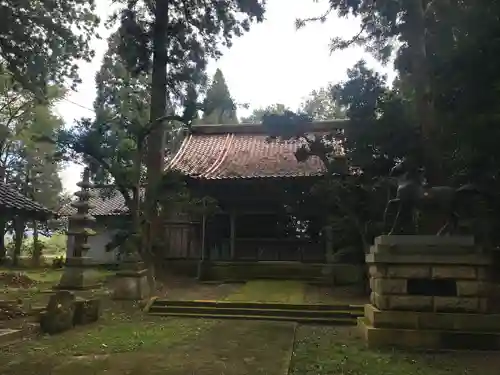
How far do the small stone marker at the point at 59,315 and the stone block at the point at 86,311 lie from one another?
171 mm

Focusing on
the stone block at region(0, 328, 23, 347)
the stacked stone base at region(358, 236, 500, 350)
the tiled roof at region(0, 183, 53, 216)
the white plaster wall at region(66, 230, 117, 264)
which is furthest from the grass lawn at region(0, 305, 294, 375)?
the white plaster wall at region(66, 230, 117, 264)

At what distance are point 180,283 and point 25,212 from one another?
20.7 ft

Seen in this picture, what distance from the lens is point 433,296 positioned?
6.66 meters

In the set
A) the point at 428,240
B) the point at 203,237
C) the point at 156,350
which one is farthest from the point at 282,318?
the point at 203,237

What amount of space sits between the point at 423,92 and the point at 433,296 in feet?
16.8

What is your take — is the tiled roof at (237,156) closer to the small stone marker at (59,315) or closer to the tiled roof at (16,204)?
the tiled roof at (16,204)

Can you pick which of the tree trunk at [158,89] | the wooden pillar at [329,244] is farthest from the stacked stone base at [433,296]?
the tree trunk at [158,89]

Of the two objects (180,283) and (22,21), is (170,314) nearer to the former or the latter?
(180,283)

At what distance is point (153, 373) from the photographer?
16.8ft

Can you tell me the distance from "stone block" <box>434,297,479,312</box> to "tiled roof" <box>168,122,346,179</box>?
26.9 ft

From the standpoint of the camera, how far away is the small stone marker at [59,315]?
743 cm

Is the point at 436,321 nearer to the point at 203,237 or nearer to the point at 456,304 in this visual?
the point at 456,304

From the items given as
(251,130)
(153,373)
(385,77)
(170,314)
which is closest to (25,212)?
(170,314)

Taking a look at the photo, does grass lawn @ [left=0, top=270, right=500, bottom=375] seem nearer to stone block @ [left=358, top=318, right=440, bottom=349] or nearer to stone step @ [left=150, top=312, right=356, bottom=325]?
stone block @ [left=358, top=318, right=440, bottom=349]
